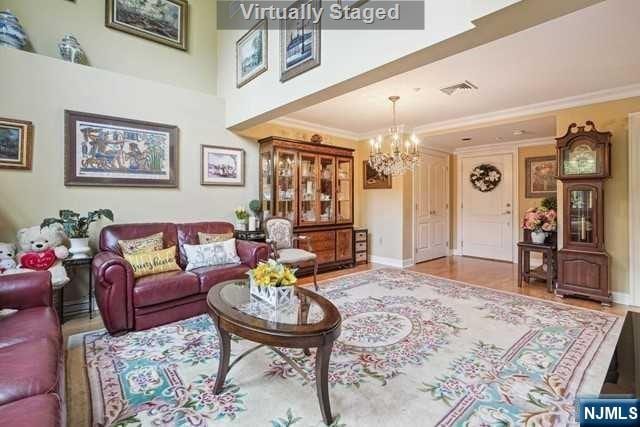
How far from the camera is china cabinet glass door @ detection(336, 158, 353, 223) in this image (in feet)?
17.1

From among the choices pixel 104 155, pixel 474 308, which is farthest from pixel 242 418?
pixel 104 155

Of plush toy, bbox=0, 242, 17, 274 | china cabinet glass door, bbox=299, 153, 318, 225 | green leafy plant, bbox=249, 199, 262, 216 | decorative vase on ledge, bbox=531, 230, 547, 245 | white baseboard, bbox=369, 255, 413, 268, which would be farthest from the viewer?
white baseboard, bbox=369, 255, 413, 268

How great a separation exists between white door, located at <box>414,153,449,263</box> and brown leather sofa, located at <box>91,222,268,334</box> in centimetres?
345

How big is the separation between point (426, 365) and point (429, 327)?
26.5 inches

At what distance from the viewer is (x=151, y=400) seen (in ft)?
5.65

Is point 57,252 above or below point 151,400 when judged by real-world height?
above

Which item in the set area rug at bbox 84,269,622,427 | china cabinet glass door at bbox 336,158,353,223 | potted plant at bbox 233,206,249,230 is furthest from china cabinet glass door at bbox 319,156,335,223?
area rug at bbox 84,269,622,427

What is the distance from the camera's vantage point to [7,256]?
260cm

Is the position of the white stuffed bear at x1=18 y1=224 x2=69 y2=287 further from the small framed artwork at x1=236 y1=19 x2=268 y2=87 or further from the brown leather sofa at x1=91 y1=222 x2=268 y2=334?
the small framed artwork at x1=236 y1=19 x2=268 y2=87

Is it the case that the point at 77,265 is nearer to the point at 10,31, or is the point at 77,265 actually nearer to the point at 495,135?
the point at 10,31

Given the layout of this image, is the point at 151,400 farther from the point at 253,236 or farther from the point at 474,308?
the point at 474,308

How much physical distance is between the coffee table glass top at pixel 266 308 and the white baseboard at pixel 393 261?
3.71 metres

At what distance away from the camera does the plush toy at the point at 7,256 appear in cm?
250

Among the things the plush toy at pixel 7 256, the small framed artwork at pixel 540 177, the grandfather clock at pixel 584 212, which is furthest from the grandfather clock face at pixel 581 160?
the plush toy at pixel 7 256
